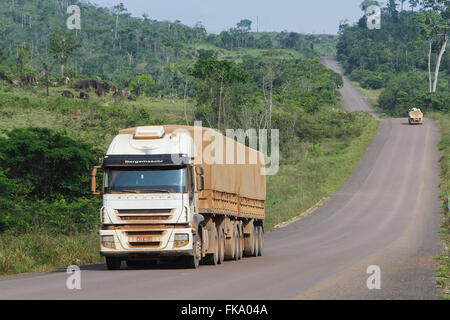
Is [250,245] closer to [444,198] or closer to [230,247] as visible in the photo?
[230,247]

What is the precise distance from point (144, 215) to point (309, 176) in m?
47.6

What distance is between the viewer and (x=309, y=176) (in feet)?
214

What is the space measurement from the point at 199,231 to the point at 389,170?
162 feet

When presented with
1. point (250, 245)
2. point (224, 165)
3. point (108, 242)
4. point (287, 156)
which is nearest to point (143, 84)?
point (287, 156)

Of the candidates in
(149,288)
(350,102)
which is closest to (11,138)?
(149,288)

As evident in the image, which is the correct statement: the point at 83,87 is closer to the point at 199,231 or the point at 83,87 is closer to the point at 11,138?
the point at 11,138

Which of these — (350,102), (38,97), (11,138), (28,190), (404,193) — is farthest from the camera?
(350,102)

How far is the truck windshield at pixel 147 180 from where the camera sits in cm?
1877

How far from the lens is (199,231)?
20.1 metres

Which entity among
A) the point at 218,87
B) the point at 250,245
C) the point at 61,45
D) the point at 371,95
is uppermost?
the point at 61,45

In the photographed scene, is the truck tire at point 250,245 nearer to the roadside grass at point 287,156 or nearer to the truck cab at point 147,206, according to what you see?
the truck cab at point 147,206

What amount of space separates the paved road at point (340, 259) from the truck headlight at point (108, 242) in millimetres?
772

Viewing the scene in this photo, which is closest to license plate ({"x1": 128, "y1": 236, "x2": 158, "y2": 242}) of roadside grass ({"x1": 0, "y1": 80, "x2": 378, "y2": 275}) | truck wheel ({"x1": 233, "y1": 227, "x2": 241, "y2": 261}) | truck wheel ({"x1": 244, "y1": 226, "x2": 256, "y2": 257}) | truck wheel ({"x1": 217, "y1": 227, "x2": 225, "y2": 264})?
truck wheel ({"x1": 217, "y1": 227, "x2": 225, "y2": 264})

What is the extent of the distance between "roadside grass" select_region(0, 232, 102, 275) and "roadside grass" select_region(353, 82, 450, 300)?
1087 centimetres
